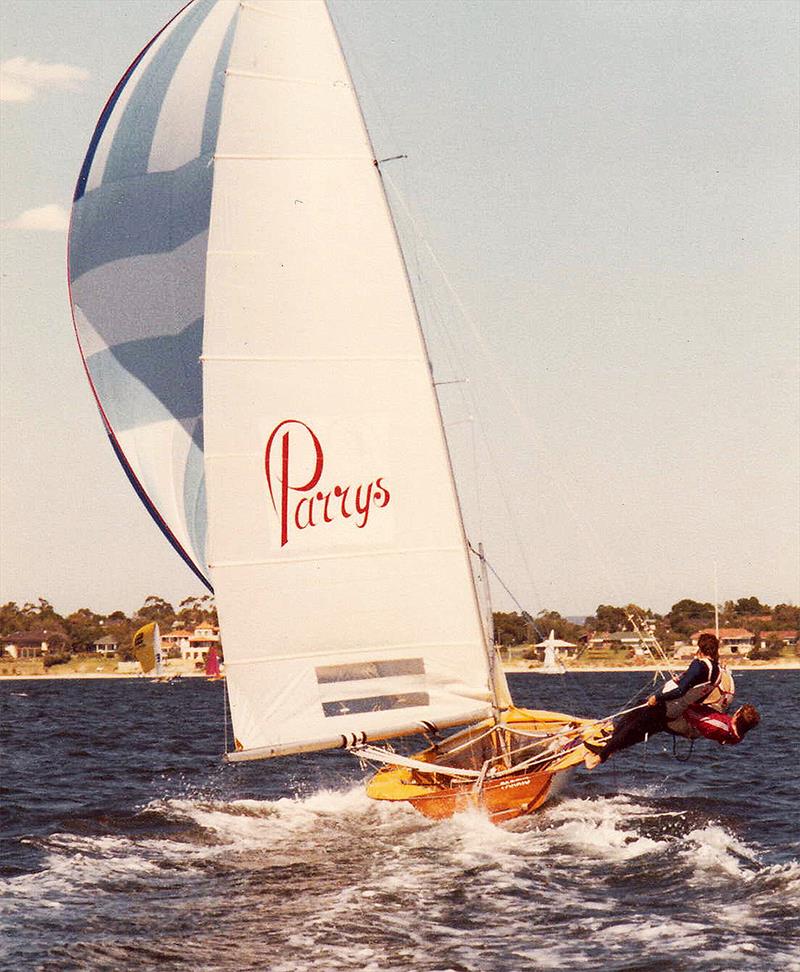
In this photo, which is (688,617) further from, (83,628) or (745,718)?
(745,718)

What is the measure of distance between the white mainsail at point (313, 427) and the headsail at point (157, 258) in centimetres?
74

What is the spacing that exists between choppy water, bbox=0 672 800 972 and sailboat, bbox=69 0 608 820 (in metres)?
1.35

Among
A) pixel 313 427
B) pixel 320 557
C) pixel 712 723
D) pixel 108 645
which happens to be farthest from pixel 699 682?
pixel 108 645

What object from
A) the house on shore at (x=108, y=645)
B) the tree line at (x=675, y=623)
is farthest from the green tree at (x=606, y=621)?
the house on shore at (x=108, y=645)

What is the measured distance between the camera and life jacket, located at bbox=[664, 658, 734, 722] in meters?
14.4

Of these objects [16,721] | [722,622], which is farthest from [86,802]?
[722,622]

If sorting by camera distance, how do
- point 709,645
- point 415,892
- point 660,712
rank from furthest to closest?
point 660,712 → point 709,645 → point 415,892

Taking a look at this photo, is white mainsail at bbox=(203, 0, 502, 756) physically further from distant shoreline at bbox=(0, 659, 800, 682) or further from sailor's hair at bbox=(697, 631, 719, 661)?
distant shoreline at bbox=(0, 659, 800, 682)

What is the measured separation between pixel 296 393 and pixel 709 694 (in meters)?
5.79

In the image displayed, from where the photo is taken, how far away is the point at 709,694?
14453 mm

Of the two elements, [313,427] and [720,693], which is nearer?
[720,693]

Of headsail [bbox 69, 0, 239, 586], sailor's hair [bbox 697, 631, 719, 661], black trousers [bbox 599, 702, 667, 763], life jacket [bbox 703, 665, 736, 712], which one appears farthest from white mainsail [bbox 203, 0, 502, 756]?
sailor's hair [bbox 697, 631, 719, 661]

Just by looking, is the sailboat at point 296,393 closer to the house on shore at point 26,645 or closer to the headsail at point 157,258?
the headsail at point 157,258

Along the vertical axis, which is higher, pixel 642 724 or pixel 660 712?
pixel 660 712
